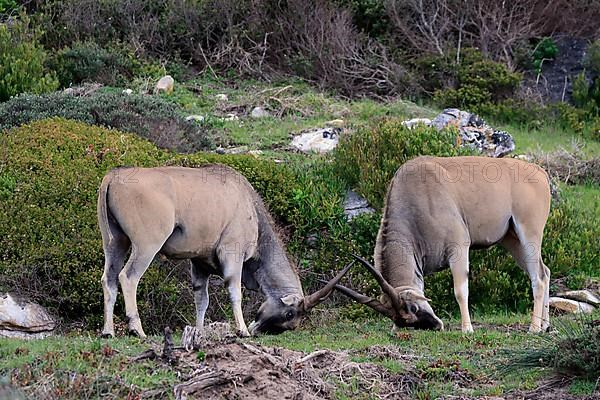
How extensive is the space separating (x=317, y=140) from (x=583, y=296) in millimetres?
6239

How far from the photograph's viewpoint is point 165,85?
70.6 ft

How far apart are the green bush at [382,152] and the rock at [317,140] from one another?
7.47 feet

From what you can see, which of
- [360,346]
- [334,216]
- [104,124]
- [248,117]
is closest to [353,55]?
[248,117]

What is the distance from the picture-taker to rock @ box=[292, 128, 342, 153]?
60.0ft

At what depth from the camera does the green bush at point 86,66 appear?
2152cm

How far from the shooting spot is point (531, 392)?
854 cm

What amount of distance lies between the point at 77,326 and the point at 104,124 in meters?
5.68

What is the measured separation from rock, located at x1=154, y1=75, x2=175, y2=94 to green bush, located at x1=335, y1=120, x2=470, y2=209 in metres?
6.40

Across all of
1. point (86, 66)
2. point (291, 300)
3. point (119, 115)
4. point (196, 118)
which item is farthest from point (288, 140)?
point (291, 300)

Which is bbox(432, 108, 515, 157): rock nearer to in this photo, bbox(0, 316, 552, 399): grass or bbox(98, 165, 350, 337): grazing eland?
bbox(0, 316, 552, 399): grass

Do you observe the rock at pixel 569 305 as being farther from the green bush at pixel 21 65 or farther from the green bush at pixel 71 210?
the green bush at pixel 21 65

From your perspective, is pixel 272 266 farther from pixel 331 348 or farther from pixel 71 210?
pixel 71 210

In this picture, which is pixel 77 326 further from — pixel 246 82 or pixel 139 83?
pixel 246 82

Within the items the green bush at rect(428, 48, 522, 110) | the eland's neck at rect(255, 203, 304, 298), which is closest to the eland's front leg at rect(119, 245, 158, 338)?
the eland's neck at rect(255, 203, 304, 298)
